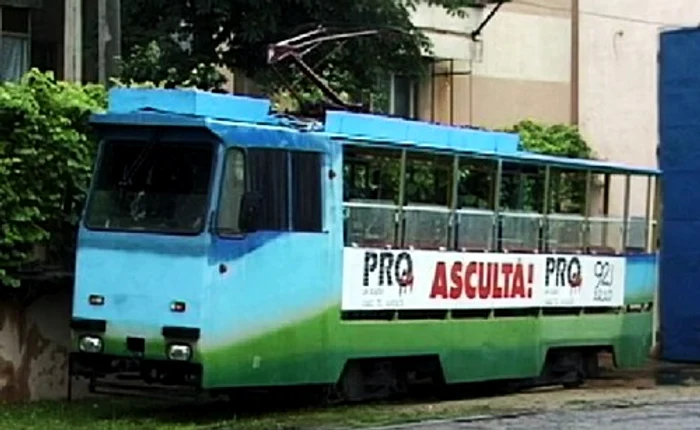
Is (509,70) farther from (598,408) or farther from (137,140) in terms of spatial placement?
(137,140)

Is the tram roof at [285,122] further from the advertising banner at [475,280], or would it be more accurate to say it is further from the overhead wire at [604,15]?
the overhead wire at [604,15]

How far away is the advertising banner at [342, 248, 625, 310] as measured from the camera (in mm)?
18125

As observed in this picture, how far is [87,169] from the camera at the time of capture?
1800cm

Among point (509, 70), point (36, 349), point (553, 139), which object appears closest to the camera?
point (36, 349)

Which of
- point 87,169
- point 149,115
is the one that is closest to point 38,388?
point 87,169

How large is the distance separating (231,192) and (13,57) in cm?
1178

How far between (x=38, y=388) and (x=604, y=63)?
18.3 metres

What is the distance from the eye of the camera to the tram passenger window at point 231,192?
16.4 metres

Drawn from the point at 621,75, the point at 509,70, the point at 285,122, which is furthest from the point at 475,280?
the point at 621,75

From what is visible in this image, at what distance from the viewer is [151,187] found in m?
16.9

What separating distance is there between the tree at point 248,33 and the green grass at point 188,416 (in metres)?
5.40

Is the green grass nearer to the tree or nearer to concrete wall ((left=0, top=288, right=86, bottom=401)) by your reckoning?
concrete wall ((left=0, top=288, right=86, bottom=401))

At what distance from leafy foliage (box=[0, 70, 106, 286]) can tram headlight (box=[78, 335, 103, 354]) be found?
1.27 metres

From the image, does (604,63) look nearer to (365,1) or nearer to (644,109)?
(644,109)
